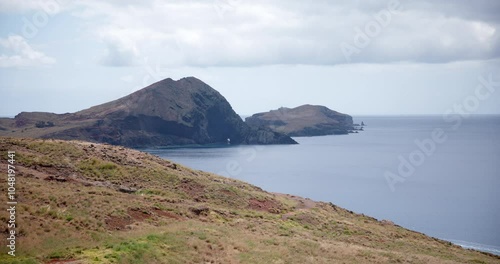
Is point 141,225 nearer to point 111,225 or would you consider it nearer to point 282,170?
point 111,225

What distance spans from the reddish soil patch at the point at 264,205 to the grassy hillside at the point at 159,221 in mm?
149

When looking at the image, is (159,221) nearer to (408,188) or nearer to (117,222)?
(117,222)

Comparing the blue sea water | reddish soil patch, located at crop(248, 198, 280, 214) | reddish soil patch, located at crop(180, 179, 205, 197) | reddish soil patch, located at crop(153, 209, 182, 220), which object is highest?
reddish soil patch, located at crop(180, 179, 205, 197)

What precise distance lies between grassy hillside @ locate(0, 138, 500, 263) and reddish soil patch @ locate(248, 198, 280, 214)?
149mm

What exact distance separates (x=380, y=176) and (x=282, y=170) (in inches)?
1452

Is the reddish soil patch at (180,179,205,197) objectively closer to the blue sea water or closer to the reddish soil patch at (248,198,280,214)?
the reddish soil patch at (248,198,280,214)

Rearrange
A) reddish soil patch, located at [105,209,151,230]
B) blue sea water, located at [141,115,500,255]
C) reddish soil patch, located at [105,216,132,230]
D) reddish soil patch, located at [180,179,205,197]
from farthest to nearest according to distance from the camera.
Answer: blue sea water, located at [141,115,500,255]
reddish soil patch, located at [180,179,205,197]
reddish soil patch, located at [105,209,151,230]
reddish soil patch, located at [105,216,132,230]

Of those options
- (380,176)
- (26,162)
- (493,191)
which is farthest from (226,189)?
(380,176)

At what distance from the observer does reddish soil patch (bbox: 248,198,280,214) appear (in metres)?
49.3

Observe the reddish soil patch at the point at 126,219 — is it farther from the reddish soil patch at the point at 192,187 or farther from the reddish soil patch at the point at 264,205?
the reddish soil patch at the point at 264,205

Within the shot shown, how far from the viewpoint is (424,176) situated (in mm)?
160500

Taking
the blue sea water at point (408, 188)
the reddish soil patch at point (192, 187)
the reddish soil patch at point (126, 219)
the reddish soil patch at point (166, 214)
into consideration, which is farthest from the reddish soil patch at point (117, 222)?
the blue sea water at point (408, 188)

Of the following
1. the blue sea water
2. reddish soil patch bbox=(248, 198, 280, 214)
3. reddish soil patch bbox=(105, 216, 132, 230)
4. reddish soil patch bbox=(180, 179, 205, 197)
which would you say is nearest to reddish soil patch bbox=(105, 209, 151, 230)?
reddish soil patch bbox=(105, 216, 132, 230)

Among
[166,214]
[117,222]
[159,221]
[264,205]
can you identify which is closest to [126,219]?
[117,222]
